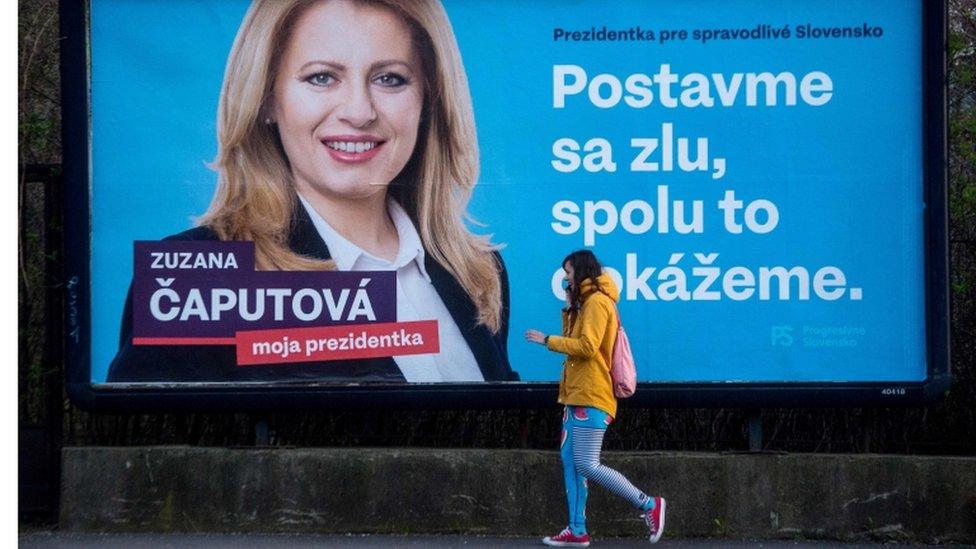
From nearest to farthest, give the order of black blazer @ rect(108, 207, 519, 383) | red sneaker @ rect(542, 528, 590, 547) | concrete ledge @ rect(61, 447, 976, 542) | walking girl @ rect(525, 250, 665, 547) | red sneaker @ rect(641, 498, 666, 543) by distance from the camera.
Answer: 1. walking girl @ rect(525, 250, 665, 547)
2. red sneaker @ rect(641, 498, 666, 543)
3. red sneaker @ rect(542, 528, 590, 547)
4. concrete ledge @ rect(61, 447, 976, 542)
5. black blazer @ rect(108, 207, 519, 383)

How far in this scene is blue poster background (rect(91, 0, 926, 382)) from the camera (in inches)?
342

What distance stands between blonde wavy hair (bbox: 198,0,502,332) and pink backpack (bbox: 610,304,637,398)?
102 centimetres

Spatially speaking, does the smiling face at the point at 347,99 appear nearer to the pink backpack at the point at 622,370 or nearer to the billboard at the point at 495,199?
the billboard at the point at 495,199

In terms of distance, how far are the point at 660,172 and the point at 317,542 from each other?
125 inches

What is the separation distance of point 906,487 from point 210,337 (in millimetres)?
4508

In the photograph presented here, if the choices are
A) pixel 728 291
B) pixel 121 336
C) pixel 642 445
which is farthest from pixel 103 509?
pixel 728 291

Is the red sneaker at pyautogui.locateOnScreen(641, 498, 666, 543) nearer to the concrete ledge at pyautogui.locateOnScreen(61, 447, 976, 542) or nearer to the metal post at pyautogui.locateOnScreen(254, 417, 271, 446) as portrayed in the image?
the concrete ledge at pyautogui.locateOnScreen(61, 447, 976, 542)

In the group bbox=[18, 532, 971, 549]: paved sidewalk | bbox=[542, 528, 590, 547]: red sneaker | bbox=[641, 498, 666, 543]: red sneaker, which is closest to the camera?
bbox=[641, 498, 666, 543]: red sneaker

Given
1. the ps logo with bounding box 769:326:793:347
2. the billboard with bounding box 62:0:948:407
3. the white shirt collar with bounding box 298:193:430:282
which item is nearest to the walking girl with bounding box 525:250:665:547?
the billboard with bounding box 62:0:948:407

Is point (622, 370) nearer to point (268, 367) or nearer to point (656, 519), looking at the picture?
point (656, 519)

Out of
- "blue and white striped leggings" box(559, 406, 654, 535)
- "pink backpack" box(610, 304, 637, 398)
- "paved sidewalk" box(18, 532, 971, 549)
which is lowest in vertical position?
"paved sidewalk" box(18, 532, 971, 549)

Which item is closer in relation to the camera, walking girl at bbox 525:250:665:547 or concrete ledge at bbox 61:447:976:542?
walking girl at bbox 525:250:665:547

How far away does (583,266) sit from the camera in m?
7.96

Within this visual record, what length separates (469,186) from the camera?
346 inches
